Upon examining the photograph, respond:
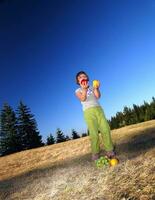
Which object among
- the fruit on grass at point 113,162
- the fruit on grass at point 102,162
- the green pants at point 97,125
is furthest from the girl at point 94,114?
the fruit on grass at point 113,162

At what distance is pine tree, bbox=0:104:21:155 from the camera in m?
58.0

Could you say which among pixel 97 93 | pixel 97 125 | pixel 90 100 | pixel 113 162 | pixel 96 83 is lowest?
pixel 113 162

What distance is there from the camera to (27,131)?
6050 centimetres

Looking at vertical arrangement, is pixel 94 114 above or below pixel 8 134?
below

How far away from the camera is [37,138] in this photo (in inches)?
2383

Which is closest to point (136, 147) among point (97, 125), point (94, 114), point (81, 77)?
point (97, 125)

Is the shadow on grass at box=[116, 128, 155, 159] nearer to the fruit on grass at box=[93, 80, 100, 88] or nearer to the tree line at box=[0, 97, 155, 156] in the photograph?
the fruit on grass at box=[93, 80, 100, 88]

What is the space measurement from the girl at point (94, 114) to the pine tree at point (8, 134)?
171 ft

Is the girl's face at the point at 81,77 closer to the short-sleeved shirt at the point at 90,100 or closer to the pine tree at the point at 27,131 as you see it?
the short-sleeved shirt at the point at 90,100

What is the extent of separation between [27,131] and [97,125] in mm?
53903

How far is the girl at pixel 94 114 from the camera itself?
25.8 feet

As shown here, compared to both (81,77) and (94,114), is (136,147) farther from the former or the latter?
(81,77)

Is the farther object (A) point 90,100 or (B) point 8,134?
(B) point 8,134

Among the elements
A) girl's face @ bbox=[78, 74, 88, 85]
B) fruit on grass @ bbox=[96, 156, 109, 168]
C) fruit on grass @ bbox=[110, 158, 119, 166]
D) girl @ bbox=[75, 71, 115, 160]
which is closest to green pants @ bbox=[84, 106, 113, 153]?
girl @ bbox=[75, 71, 115, 160]
